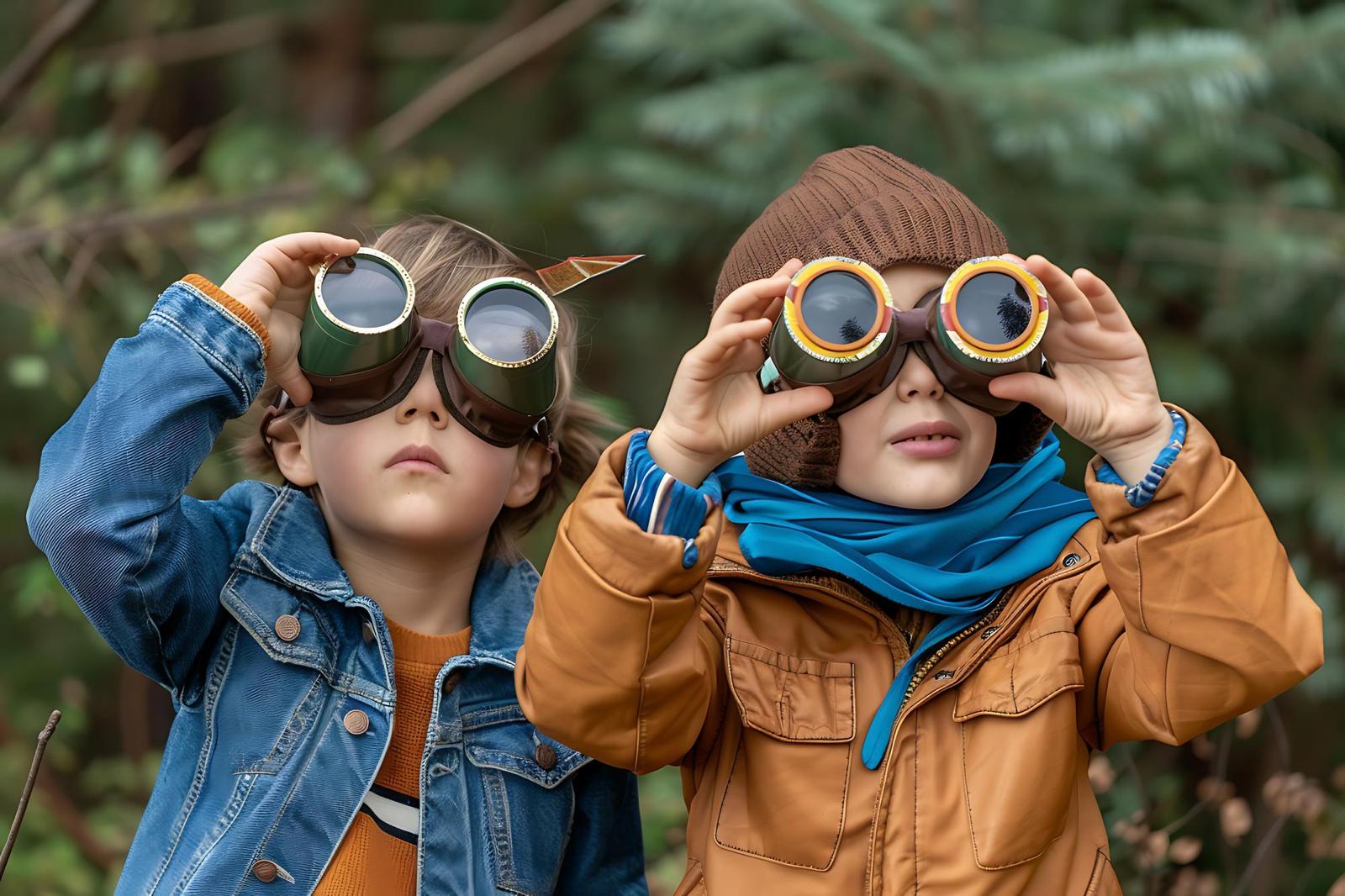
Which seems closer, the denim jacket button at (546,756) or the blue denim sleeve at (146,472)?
the blue denim sleeve at (146,472)

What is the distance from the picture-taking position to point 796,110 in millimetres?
3078

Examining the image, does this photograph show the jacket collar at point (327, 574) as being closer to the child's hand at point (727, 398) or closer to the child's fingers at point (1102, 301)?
the child's hand at point (727, 398)

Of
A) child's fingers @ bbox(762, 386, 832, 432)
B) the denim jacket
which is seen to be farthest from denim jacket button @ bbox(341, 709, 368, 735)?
child's fingers @ bbox(762, 386, 832, 432)

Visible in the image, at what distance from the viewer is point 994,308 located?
188 cm

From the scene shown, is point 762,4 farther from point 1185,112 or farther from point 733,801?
point 733,801

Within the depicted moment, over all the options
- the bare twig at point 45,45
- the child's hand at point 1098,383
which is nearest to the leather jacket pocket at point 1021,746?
the child's hand at point 1098,383

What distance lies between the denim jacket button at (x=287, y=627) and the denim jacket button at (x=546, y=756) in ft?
1.31

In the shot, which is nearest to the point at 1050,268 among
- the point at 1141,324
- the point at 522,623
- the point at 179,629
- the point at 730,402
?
the point at 730,402

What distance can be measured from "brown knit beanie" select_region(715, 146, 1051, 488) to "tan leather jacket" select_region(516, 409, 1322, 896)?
0.18 m

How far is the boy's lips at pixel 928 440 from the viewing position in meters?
1.97

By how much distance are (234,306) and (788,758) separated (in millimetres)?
957

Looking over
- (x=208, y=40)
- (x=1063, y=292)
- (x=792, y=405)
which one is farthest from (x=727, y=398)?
(x=208, y=40)

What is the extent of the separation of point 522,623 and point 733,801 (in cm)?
48

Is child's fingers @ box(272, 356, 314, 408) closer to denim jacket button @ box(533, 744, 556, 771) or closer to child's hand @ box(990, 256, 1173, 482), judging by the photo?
denim jacket button @ box(533, 744, 556, 771)
